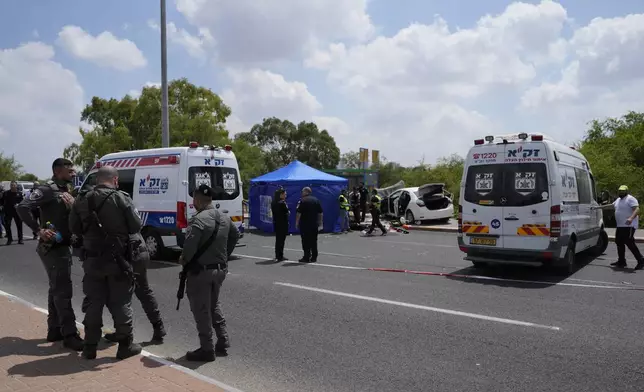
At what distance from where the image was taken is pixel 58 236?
203 inches

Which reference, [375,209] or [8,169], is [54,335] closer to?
[375,209]

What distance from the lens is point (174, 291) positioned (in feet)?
27.6

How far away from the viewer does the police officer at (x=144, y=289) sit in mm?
5047

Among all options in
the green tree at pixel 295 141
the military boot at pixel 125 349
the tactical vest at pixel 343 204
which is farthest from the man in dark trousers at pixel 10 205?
the green tree at pixel 295 141

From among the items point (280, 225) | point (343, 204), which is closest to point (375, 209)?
point (343, 204)

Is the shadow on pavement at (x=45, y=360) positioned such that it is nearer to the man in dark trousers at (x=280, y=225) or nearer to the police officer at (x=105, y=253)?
the police officer at (x=105, y=253)

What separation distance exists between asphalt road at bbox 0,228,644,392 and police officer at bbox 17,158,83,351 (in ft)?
2.90

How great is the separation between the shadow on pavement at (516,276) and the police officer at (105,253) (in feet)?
20.5

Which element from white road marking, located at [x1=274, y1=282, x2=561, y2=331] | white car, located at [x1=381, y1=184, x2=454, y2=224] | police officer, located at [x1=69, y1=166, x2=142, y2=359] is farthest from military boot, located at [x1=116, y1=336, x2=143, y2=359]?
white car, located at [x1=381, y1=184, x2=454, y2=224]

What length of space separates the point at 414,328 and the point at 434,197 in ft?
52.2

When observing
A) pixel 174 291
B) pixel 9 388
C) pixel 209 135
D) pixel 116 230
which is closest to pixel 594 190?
pixel 174 291

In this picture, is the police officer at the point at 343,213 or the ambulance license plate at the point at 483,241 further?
the police officer at the point at 343,213

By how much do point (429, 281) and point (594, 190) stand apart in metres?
5.32

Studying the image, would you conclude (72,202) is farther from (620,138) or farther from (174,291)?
(620,138)
